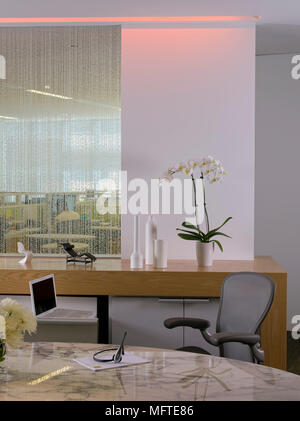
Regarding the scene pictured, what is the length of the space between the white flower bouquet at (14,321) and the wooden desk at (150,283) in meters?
1.80

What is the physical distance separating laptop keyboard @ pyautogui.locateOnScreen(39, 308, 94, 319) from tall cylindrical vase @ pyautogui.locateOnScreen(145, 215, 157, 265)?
637mm

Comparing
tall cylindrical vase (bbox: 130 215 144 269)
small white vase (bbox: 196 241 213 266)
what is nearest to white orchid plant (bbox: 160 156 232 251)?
small white vase (bbox: 196 241 213 266)

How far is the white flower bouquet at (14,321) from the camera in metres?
2.26

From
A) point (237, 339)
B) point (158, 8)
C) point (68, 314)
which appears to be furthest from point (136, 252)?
point (158, 8)

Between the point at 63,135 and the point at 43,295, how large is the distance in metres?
1.96

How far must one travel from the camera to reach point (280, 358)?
4000mm

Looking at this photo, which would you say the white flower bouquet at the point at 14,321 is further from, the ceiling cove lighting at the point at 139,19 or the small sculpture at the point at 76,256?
the ceiling cove lighting at the point at 139,19

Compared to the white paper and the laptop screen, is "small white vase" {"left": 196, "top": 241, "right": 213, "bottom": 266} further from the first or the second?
the white paper

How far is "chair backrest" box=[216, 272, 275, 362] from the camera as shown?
3246 millimetres

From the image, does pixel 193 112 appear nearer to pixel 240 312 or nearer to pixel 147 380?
pixel 240 312

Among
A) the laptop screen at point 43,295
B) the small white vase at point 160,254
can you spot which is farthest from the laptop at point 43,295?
the small white vase at point 160,254

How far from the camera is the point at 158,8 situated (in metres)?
4.18

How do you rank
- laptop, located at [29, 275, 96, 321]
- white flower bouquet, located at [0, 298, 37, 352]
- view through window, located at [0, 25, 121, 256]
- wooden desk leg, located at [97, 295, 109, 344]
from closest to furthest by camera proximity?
white flower bouquet, located at [0, 298, 37, 352] < laptop, located at [29, 275, 96, 321] < wooden desk leg, located at [97, 295, 109, 344] < view through window, located at [0, 25, 121, 256]
